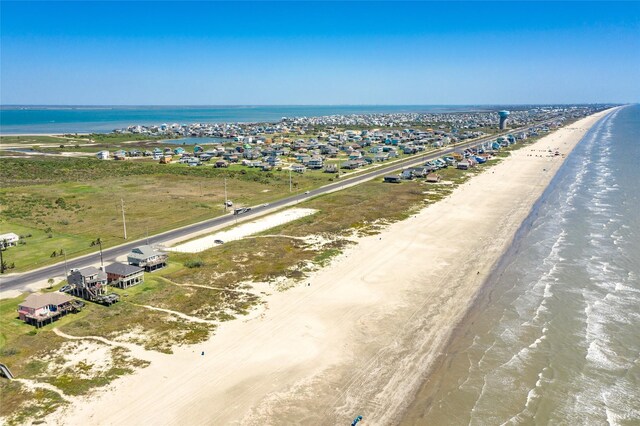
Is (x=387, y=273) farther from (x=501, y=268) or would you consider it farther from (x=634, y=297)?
(x=634, y=297)

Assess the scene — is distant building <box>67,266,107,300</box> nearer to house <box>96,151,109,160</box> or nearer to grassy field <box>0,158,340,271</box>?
grassy field <box>0,158,340,271</box>

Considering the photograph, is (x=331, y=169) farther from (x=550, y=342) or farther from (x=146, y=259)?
(x=550, y=342)

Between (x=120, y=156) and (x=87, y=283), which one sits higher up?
(x=120, y=156)

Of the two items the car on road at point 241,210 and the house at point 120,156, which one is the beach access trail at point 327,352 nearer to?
the car on road at point 241,210

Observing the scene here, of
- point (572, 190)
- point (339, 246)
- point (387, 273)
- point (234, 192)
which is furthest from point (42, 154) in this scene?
point (572, 190)

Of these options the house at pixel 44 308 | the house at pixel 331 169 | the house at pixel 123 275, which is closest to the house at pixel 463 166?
the house at pixel 331 169

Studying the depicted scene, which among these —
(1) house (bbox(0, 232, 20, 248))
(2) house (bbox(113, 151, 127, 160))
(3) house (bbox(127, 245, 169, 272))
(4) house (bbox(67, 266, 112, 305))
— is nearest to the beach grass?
(3) house (bbox(127, 245, 169, 272))

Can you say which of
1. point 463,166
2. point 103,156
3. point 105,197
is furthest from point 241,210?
point 103,156
